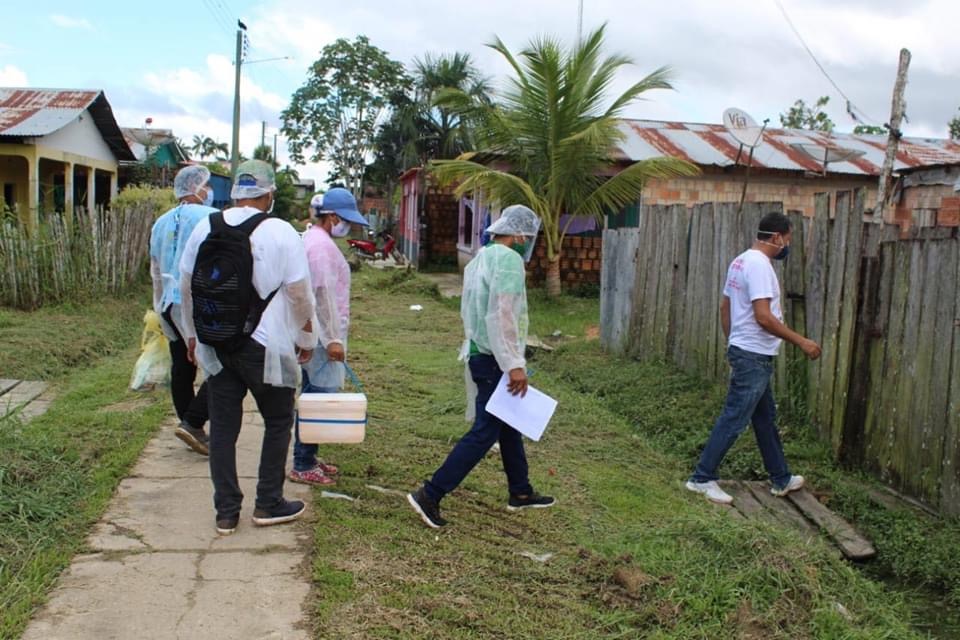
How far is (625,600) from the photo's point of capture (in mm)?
3557

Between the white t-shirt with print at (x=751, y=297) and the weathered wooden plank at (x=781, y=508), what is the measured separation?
0.92 metres

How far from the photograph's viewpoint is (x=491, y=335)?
4.33m

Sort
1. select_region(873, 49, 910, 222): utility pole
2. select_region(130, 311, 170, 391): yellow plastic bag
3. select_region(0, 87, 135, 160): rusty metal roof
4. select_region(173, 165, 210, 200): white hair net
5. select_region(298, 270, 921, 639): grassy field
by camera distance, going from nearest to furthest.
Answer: select_region(298, 270, 921, 639): grassy field → select_region(173, 165, 210, 200): white hair net → select_region(130, 311, 170, 391): yellow plastic bag → select_region(873, 49, 910, 222): utility pole → select_region(0, 87, 135, 160): rusty metal roof

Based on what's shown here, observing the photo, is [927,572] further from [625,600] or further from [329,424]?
[329,424]

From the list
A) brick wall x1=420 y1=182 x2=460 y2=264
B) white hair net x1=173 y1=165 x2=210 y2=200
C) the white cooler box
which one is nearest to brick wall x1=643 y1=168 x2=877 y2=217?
brick wall x1=420 y1=182 x2=460 y2=264

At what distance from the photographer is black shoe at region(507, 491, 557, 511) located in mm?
4762

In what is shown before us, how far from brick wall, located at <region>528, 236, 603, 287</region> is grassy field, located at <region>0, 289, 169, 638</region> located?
8.98 m

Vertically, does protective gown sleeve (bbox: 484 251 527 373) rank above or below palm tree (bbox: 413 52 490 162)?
below

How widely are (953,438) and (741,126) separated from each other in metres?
5.84

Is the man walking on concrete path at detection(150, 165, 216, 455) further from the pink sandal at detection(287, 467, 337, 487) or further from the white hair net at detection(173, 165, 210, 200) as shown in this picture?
the pink sandal at detection(287, 467, 337, 487)

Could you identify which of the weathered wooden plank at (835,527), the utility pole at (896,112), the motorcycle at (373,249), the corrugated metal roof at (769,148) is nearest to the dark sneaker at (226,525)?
the weathered wooden plank at (835,527)

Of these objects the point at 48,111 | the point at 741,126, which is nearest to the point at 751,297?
the point at 741,126

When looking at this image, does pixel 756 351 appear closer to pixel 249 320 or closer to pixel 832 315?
pixel 832 315

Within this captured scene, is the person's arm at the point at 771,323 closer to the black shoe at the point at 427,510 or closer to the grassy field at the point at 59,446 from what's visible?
the black shoe at the point at 427,510
